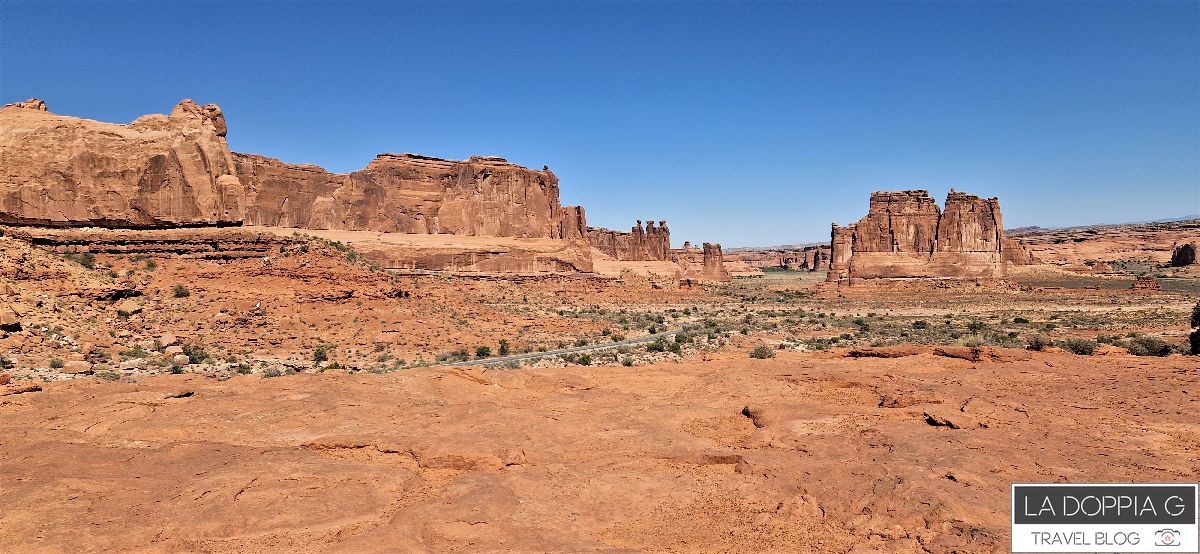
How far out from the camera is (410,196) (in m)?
55.6

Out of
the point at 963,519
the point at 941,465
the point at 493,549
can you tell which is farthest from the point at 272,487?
the point at 941,465

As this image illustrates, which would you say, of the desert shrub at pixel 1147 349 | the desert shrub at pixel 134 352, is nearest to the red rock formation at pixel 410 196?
the desert shrub at pixel 134 352

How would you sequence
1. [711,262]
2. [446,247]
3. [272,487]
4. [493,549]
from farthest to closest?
[711,262], [446,247], [272,487], [493,549]

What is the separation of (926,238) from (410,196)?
4513 cm

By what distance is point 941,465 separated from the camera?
6.89 m

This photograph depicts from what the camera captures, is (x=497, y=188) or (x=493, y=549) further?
(x=497, y=188)

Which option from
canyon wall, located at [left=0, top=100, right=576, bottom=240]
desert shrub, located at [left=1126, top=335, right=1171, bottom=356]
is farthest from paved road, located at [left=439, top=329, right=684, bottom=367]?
desert shrub, located at [left=1126, top=335, right=1171, bottom=356]

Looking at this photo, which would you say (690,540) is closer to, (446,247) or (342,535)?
(342,535)

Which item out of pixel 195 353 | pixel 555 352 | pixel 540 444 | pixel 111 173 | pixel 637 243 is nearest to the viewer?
pixel 540 444

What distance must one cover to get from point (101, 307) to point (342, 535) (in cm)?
1816

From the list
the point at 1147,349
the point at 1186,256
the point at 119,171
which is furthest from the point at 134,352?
the point at 1186,256

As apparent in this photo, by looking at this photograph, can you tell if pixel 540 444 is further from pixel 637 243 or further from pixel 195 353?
Result: pixel 637 243

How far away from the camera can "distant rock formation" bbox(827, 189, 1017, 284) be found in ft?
172

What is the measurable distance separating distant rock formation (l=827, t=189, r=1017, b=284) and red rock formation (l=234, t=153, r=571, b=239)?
29841 millimetres
